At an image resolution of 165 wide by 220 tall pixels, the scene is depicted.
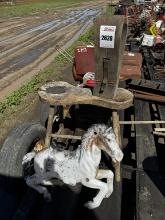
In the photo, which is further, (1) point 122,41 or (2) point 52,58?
(2) point 52,58

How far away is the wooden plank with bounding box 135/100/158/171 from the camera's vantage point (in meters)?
4.65

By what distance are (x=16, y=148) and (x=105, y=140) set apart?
4.97ft

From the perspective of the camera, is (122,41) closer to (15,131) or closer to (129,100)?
(129,100)

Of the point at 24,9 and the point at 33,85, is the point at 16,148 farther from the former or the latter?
the point at 24,9

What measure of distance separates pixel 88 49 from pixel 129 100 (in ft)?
13.3

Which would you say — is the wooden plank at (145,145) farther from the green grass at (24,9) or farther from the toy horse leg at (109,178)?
the green grass at (24,9)

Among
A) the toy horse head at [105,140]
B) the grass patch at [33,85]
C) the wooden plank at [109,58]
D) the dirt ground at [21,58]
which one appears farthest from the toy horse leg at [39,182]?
the grass patch at [33,85]

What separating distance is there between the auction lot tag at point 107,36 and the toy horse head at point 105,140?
0.94 m

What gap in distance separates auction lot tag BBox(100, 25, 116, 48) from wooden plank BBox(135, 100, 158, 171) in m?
1.52

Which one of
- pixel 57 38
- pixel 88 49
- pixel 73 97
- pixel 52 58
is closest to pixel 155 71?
pixel 88 49

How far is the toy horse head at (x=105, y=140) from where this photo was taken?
4023 mm

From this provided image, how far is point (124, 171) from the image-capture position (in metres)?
4.78

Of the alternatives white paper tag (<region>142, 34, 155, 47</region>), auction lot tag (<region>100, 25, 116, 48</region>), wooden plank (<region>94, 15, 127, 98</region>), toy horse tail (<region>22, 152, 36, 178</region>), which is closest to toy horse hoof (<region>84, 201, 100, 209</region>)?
toy horse tail (<region>22, 152, 36, 178</region>)

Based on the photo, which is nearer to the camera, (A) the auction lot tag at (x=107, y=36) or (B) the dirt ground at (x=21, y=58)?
(A) the auction lot tag at (x=107, y=36)
